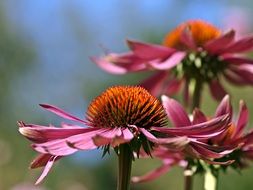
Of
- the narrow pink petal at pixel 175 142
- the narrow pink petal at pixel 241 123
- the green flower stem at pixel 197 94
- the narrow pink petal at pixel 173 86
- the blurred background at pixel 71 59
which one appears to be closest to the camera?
the narrow pink petal at pixel 175 142

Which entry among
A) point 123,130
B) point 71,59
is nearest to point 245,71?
point 123,130

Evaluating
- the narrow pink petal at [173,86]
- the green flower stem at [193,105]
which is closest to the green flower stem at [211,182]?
the green flower stem at [193,105]

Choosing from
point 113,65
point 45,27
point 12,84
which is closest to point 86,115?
point 113,65

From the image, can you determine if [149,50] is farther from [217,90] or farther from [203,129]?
[203,129]

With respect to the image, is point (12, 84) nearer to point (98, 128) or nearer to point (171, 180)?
point (171, 180)

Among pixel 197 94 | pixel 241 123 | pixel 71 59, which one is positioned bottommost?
pixel 241 123

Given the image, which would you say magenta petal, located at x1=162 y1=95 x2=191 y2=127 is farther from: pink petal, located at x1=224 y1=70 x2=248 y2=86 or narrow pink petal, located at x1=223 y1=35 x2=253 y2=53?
pink petal, located at x1=224 y1=70 x2=248 y2=86

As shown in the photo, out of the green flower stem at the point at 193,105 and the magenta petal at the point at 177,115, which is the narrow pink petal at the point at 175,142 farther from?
the green flower stem at the point at 193,105

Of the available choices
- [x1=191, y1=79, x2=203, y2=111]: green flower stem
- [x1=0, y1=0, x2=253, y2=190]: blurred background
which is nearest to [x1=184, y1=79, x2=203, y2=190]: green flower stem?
[x1=191, y1=79, x2=203, y2=111]: green flower stem
